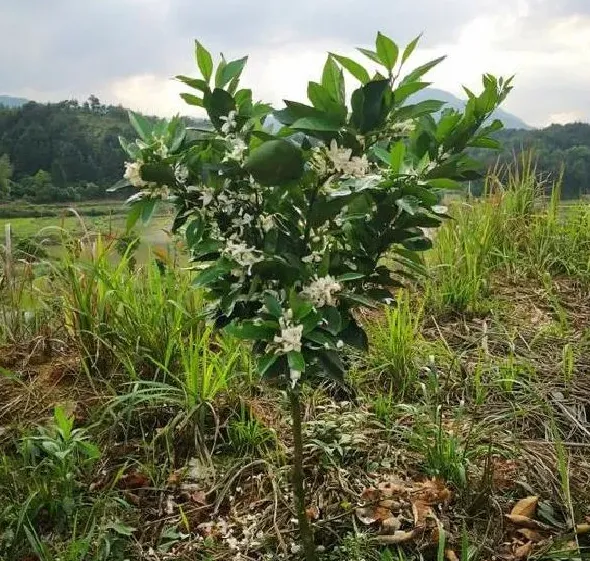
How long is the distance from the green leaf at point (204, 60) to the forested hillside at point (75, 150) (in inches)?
50.5

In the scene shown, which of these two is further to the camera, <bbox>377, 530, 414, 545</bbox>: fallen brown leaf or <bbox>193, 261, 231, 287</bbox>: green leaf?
<bbox>377, 530, 414, 545</bbox>: fallen brown leaf

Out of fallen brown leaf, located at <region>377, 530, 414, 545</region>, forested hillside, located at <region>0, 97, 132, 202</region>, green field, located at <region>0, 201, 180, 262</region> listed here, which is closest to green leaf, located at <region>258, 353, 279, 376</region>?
fallen brown leaf, located at <region>377, 530, 414, 545</region>

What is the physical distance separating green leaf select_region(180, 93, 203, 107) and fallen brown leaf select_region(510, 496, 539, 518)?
3.38 ft

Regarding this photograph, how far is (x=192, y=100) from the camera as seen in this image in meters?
0.89

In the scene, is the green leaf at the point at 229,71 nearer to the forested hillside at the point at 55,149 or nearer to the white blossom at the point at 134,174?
the white blossom at the point at 134,174

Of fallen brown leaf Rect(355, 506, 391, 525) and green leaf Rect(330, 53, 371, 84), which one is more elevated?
green leaf Rect(330, 53, 371, 84)

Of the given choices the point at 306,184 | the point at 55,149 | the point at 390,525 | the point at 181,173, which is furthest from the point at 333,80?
the point at 55,149

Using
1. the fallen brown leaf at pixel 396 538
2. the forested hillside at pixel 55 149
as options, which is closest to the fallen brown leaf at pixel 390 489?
the fallen brown leaf at pixel 396 538

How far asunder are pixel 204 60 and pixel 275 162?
0.21 meters

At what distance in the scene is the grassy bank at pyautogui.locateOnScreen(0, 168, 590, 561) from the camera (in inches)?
48.6

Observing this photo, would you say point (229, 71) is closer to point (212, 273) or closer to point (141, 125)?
point (141, 125)

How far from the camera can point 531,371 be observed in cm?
175

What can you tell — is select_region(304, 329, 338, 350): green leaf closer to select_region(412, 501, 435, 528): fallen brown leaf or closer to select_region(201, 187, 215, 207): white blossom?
select_region(201, 187, 215, 207): white blossom

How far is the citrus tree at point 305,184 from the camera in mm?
797
